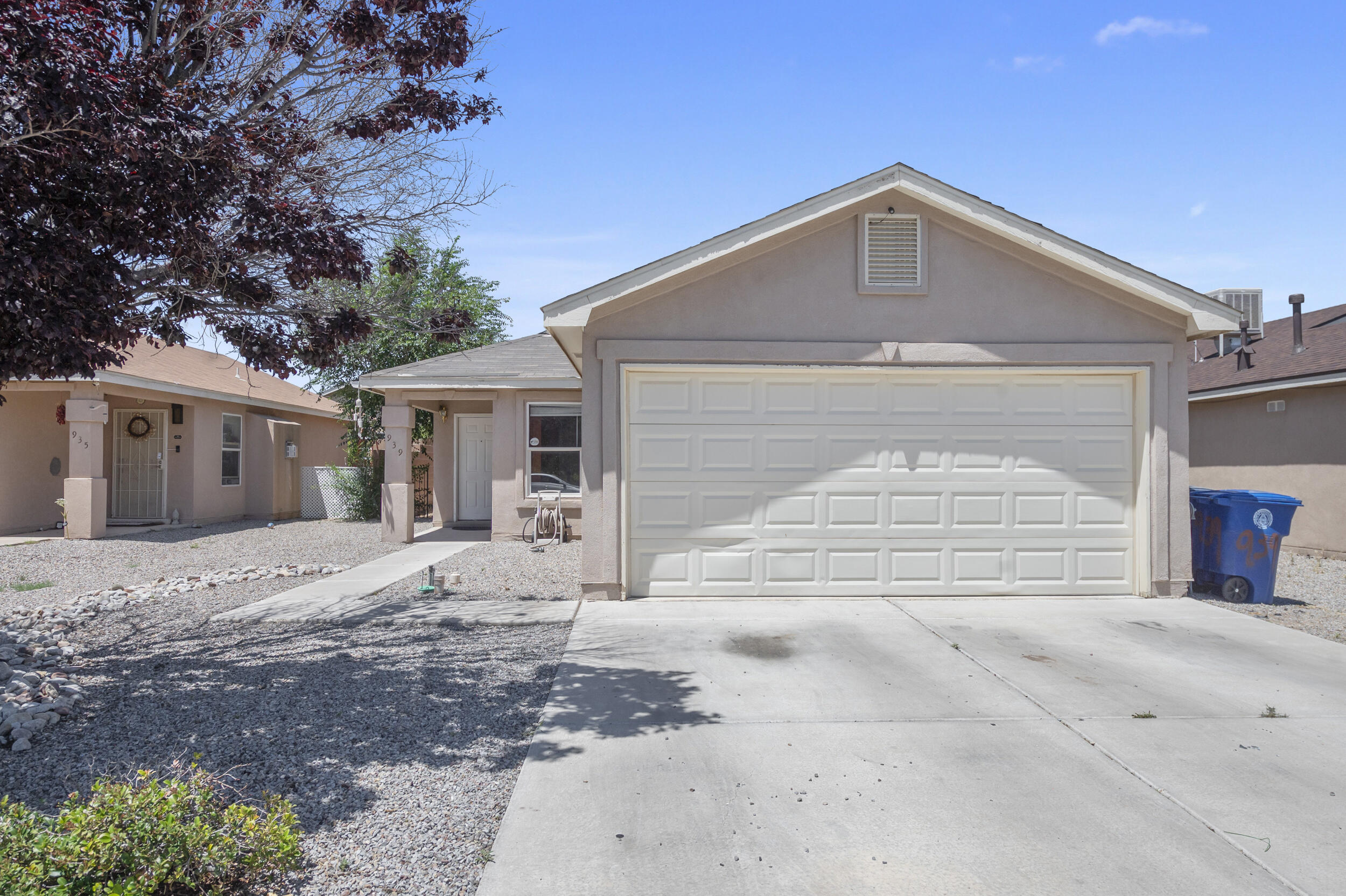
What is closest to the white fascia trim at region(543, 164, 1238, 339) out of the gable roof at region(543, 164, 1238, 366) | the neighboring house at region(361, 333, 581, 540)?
the gable roof at region(543, 164, 1238, 366)

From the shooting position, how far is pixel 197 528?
14.9 m

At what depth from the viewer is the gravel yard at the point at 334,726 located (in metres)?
3.24

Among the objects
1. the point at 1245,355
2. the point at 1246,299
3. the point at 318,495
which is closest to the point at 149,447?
the point at 318,495

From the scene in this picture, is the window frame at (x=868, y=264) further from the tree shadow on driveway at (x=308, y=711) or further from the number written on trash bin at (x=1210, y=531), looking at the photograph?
the tree shadow on driveway at (x=308, y=711)

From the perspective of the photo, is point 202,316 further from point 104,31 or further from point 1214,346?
point 1214,346

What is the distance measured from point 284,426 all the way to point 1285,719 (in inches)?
715

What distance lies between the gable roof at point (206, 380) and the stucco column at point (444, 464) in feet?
7.72

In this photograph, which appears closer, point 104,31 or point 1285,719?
point 104,31

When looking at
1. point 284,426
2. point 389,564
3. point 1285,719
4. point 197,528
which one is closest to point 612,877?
point 1285,719

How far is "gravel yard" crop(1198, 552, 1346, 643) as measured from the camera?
7.14m

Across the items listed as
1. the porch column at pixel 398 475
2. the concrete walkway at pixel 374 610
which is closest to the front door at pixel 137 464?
the porch column at pixel 398 475

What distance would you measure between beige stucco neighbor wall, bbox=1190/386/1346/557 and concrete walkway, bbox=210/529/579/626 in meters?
10.9

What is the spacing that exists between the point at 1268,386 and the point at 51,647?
49.7ft

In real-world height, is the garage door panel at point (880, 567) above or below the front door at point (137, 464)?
below
